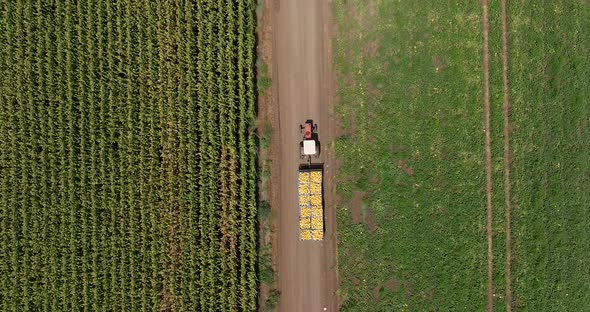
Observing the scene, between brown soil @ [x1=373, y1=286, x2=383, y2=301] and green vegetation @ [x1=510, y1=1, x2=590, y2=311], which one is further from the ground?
green vegetation @ [x1=510, y1=1, x2=590, y2=311]

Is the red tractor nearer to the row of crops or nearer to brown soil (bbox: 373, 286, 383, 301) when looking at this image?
the row of crops

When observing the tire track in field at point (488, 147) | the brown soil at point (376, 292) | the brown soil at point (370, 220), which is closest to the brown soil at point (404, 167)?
the brown soil at point (370, 220)

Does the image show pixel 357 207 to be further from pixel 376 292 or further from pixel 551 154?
pixel 551 154

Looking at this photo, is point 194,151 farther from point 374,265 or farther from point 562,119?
point 562,119

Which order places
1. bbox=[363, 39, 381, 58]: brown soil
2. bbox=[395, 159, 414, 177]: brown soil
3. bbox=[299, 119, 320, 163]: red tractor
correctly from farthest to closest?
bbox=[363, 39, 381, 58]: brown soil < bbox=[395, 159, 414, 177]: brown soil < bbox=[299, 119, 320, 163]: red tractor

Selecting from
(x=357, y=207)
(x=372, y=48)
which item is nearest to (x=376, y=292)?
(x=357, y=207)

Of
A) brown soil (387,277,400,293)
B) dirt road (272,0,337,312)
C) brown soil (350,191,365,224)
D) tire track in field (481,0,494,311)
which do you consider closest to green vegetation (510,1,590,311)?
tire track in field (481,0,494,311)
